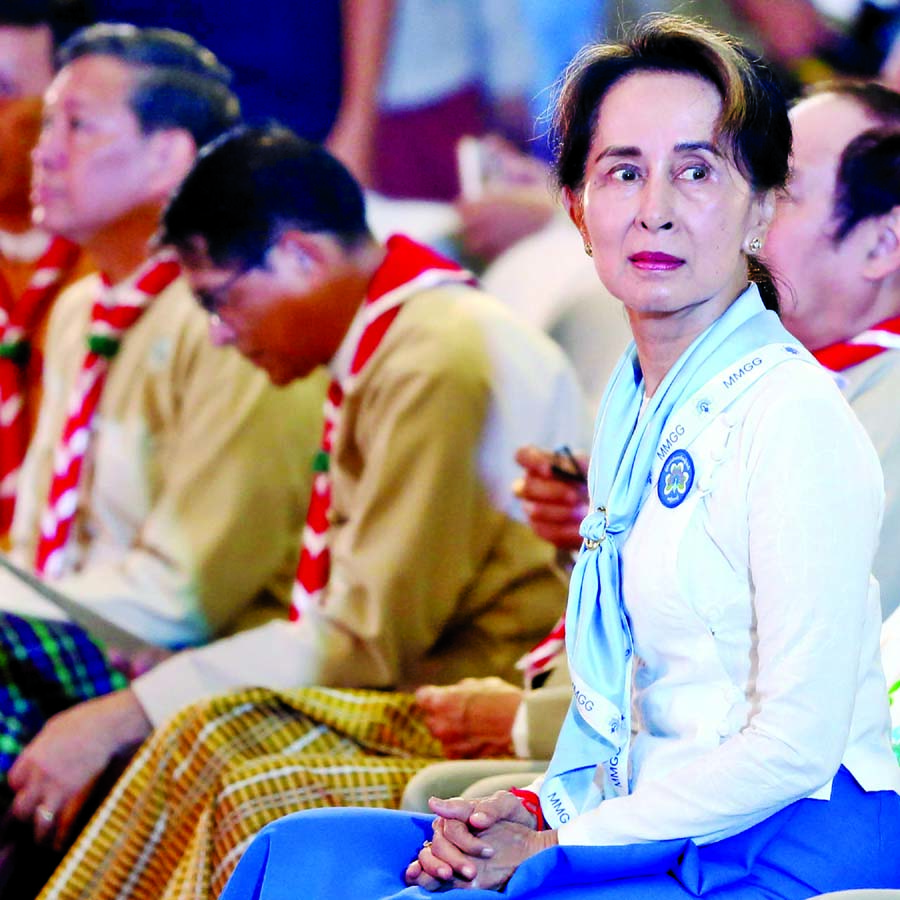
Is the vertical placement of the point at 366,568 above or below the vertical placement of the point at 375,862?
below

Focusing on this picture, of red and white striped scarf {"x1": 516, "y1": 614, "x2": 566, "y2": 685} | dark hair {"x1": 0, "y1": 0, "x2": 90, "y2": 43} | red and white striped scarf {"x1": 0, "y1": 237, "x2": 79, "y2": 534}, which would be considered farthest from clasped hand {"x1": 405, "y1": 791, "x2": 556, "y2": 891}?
dark hair {"x1": 0, "y1": 0, "x2": 90, "y2": 43}

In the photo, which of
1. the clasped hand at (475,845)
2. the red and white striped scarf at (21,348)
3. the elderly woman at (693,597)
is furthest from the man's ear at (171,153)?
the clasped hand at (475,845)

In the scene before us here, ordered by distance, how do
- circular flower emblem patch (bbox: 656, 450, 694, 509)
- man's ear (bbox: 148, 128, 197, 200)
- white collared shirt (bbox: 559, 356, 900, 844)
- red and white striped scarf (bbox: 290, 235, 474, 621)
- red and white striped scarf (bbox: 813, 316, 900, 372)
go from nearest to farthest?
white collared shirt (bbox: 559, 356, 900, 844)
circular flower emblem patch (bbox: 656, 450, 694, 509)
red and white striped scarf (bbox: 813, 316, 900, 372)
red and white striped scarf (bbox: 290, 235, 474, 621)
man's ear (bbox: 148, 128, 197, 200)

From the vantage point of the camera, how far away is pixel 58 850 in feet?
9.70

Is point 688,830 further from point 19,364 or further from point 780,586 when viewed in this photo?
point 19,364

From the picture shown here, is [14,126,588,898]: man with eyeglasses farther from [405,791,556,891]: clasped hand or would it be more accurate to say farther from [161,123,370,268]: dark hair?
[405,791,556,891]: clasped hand

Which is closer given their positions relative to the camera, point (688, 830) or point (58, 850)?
point (688, 830)

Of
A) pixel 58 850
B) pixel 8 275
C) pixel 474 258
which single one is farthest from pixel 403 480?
pixel 8 275

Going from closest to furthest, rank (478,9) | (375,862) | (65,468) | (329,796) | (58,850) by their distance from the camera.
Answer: (375,862), (329,796), (58,850), (478,9), (65,468)

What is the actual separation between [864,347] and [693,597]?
0.89 meters

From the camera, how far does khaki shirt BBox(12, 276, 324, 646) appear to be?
11.1 feet

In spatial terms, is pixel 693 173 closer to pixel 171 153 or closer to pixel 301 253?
pixel 301 253

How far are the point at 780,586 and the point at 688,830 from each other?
0.25 m

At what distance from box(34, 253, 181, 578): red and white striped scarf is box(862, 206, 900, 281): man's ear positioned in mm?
1910
